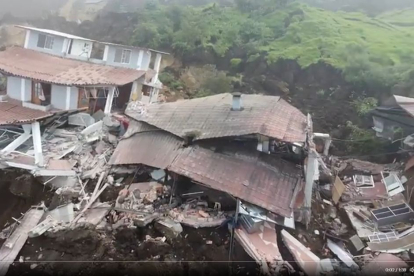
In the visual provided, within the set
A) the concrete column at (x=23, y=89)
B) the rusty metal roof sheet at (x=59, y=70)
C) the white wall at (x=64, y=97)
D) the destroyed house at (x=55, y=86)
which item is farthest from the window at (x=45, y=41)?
the white wall at (x=64, y=97)

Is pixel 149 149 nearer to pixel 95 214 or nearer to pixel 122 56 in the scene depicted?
pixel 95 214

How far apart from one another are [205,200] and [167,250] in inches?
87.1

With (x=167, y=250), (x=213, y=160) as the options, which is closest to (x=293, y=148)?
(x=213, y=160)

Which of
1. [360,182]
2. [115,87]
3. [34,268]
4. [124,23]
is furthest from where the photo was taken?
[124,23]

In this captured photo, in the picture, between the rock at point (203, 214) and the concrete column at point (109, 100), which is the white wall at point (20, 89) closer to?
the concrete column at point (109, 100)

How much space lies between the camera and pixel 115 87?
19.5 meters

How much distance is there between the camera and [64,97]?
18.5 meters

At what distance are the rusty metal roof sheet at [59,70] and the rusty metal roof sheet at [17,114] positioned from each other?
4.56 ft

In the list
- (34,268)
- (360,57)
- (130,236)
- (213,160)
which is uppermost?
(360,57)

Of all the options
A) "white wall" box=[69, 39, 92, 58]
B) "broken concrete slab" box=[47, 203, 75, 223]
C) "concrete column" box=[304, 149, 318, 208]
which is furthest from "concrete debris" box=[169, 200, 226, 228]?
"white wall" box=[69, 39, 92, 58]

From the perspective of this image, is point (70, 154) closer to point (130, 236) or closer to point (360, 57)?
point (130, 236)

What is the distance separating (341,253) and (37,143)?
11.4 metres

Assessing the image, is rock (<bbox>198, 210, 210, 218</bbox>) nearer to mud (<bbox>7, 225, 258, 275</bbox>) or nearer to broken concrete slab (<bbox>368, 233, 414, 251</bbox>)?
mud (<bbox>7, 225, 258, 275</bbox>)

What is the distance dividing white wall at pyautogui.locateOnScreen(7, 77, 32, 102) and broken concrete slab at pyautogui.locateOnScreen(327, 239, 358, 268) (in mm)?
14342
